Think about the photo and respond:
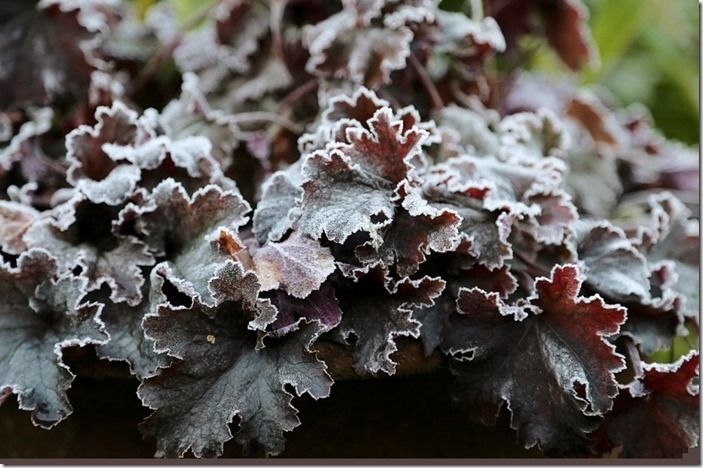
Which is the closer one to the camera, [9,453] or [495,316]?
[495,316]

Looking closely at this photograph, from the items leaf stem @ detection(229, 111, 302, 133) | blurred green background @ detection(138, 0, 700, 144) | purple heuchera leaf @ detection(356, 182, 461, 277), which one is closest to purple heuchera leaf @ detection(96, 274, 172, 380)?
purple heuchera leaf @ detection(356, 182, 461, 277)

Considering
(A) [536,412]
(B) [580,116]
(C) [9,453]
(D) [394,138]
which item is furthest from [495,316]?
(B) [580,116]

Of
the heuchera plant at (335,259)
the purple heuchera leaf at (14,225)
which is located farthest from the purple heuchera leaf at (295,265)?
the purple heuchera leaf at (14,225)

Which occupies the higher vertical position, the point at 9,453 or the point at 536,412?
the point at 536,412

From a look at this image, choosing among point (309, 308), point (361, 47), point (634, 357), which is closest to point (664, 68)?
point (361, 47)

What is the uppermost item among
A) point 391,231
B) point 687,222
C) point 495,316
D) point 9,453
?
point 391,231

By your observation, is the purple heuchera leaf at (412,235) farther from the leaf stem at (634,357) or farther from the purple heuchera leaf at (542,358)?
the leaf stem at (634,357)

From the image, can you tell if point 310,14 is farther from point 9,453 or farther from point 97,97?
point 9,453
